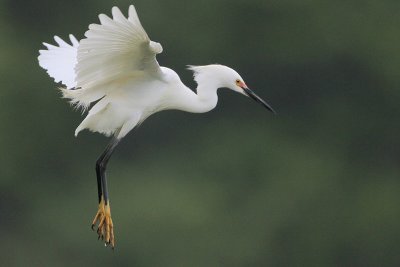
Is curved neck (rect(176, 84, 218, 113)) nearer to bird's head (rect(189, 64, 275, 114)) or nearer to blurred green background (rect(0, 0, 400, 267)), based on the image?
bird's head (rect(189, 64, 275, 114))

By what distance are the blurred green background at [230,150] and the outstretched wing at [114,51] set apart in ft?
30.2

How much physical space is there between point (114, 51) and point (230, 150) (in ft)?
44.6

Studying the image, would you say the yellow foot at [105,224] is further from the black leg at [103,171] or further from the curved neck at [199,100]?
the curved neck at [199,100]

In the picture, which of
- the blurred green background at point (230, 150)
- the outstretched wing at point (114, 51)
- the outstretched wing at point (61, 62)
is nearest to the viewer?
the outstretched wing at point (114, 51)

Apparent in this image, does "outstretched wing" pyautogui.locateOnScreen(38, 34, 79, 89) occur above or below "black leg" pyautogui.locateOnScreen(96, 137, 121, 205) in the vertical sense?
above

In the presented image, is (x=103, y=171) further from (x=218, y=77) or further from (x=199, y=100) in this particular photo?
(x=218, y=77)

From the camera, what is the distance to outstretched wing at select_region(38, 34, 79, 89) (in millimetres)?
10820

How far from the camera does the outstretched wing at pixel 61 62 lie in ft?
35.5

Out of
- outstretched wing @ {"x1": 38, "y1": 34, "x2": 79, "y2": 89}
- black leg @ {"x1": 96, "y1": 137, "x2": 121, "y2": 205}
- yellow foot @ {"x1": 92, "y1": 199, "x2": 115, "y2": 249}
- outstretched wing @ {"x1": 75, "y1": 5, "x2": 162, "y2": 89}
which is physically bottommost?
yellow foot @ {"x1": 92, "y1": 199, "x2": 115, "y2": 249}

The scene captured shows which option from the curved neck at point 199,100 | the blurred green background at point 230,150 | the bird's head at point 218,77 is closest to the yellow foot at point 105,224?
the curved neck at point 199,100

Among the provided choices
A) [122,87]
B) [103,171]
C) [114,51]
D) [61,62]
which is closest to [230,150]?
[61,62]

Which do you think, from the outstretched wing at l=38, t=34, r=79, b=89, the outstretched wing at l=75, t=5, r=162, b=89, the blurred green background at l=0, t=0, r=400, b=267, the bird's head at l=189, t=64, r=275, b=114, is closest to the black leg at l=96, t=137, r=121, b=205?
the outstretched wing at l=75, t=5, r=162, b=89

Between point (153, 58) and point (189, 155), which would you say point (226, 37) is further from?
point (153, 58)

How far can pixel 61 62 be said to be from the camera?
11.0 meters
